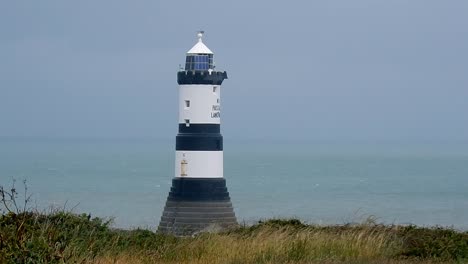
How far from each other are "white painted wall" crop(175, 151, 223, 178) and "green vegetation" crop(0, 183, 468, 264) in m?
14.1

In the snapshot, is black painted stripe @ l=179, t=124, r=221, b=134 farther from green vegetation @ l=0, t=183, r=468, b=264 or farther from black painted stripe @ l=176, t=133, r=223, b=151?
green vegetation @ l=0, t=183, r=468, b=264

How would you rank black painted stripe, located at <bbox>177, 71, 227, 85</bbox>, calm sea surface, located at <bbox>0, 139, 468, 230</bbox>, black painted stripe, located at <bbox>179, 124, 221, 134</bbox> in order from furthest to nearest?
calm sea surface, located at <bbox>0, 139, 468, 230</bbox>
black painted stripe, located at <bbox>177, 71, 227, 85</bbox>
black painted stripe, located at <bbox>179, 124, 221, 134</bbox>

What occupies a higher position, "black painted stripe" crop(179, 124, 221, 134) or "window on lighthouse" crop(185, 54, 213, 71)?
"window on lighthouse" crop(185, 54, 213, 71)

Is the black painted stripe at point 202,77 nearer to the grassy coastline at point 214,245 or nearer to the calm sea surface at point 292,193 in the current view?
the calm sea surface at point 292,193

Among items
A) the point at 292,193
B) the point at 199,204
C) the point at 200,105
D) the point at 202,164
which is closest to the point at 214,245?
the point at 202,164

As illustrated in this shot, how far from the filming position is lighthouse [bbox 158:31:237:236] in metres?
29.0

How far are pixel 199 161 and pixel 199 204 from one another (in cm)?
104

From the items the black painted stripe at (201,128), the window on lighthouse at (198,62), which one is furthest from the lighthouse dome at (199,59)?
the black painted stripe at (201,128)

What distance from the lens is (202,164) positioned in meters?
29.0

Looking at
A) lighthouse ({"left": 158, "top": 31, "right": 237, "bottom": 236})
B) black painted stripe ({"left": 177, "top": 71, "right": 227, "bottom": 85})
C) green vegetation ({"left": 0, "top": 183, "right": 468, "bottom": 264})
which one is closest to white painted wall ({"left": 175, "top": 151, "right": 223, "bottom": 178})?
lighthouse ({"left": 158, "top": 31, "right": 237, "bottom": 236})

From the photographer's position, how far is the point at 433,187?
82812mm

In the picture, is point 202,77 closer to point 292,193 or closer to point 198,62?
point 198,62

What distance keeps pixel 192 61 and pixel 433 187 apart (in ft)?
180

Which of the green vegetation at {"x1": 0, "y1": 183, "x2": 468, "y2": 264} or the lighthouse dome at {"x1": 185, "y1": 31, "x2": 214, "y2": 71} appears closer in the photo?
the green vegetation at {"x1": 0, "y1": 183, "x2": 468, "y2": 264}
